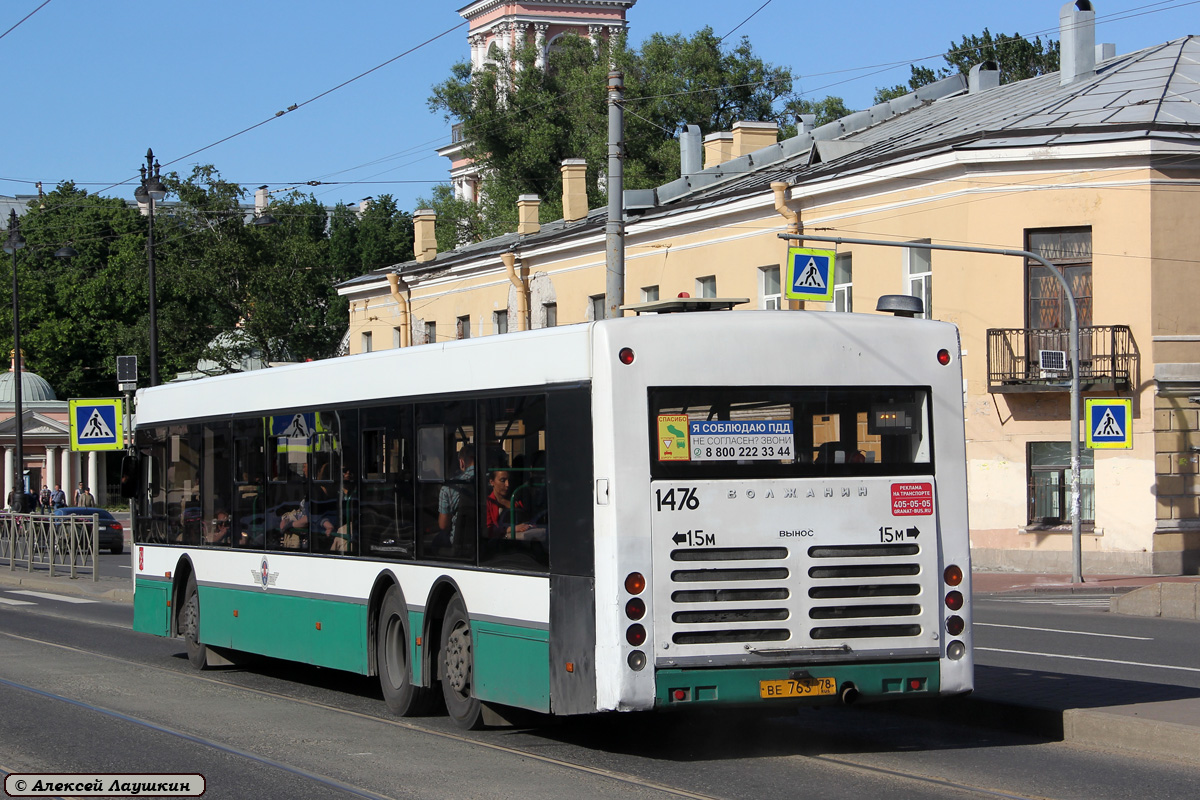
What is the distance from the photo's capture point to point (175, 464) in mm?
15516

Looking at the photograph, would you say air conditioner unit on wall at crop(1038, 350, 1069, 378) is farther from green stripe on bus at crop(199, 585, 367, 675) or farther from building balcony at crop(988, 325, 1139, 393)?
green stripe on bus at crop(199, 585, 367, 675)

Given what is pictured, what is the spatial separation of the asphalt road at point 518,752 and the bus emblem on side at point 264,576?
916mm

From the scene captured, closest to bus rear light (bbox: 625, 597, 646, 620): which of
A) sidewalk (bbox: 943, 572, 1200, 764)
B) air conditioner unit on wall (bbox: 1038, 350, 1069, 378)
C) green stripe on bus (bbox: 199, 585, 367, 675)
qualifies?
sidewalk (bbox: 943, 572, 1200, 764)

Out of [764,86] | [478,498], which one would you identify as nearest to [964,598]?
[478,498]

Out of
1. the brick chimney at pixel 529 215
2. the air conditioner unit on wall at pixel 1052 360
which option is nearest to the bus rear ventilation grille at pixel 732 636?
the air conditioner unit on wall at pixel 1052 360

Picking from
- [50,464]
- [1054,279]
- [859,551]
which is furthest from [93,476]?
[859,551]

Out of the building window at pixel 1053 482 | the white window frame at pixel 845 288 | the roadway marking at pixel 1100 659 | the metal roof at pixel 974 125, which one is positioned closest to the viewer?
the roadway marking at pixel 1100 659

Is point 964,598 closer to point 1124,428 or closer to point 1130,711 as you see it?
point 1130,711

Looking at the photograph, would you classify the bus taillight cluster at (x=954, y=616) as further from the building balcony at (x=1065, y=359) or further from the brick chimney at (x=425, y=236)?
the brick chimney at (x=425, y=236)

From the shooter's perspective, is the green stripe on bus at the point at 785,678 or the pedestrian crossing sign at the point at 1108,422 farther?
the pedestrian crossing sign at the point at 1108,422

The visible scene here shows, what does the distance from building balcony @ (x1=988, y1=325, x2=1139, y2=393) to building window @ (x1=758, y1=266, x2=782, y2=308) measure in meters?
6.04

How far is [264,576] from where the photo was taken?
44.1ft

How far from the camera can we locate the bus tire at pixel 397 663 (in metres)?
11.2

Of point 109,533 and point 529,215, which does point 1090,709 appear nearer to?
point 109,533
